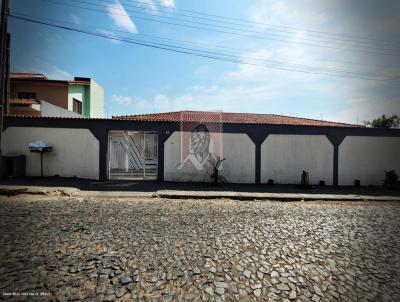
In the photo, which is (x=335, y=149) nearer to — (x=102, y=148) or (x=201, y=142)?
(x=201, y=142)

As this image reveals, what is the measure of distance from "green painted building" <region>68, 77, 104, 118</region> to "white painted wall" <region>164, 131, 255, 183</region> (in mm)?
13819

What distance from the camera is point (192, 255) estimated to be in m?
3.67

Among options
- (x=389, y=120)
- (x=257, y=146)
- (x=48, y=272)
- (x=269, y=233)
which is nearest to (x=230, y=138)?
(x=257, y=146)

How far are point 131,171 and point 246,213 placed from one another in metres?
8.15

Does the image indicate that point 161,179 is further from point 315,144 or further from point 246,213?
point 315,144

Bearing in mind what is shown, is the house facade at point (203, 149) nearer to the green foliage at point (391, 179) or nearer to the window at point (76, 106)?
the green foliage at point (391, 179)

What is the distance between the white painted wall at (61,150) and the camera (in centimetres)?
1130

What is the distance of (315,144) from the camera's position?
12.6 metres

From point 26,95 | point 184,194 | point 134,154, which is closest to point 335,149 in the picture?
point 184,194

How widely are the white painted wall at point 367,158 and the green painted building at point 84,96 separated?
23186mm

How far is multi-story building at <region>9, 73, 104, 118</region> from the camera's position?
15.5 metres

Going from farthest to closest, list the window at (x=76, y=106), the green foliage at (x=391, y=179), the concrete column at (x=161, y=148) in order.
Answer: the window at (x=76, y=106) → the green foliage at (x=391, y=179) → the concrete column at (x=161, y=148)

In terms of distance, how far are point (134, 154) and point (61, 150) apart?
13.1 feet

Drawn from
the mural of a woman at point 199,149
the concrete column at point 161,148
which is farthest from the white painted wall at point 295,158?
the concrete column at point 161,148
